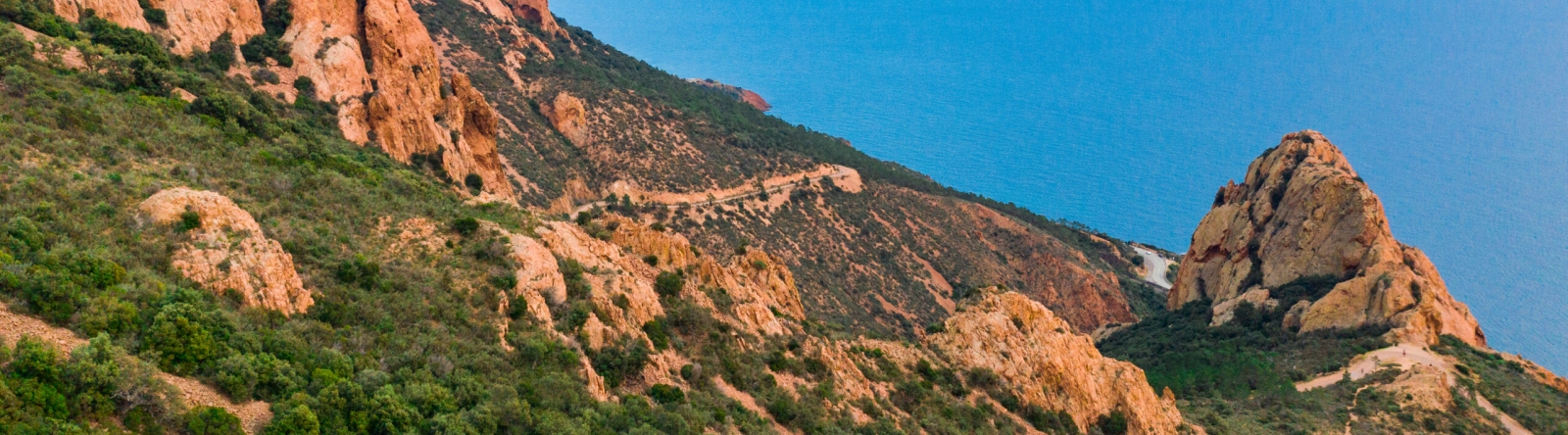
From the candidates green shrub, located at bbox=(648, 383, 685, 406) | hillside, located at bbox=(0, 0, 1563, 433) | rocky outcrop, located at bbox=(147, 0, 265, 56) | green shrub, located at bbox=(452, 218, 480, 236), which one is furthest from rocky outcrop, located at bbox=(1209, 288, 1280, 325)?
rocky outcrop, located at bbox=(147, 0, 265, 56)

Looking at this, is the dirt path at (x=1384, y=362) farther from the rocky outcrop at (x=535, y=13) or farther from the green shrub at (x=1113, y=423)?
the rocky outcrop at (x=535, y=13)

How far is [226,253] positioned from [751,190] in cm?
5992

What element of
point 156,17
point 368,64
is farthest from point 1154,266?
point 156,17

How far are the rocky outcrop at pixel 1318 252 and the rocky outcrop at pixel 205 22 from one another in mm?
59807

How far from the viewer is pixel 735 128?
3674 inches

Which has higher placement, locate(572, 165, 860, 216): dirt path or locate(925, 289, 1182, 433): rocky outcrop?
locate(572, 165, 860, 216): dirt path

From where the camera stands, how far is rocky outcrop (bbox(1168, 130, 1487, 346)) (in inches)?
2216

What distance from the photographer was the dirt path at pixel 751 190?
230ft

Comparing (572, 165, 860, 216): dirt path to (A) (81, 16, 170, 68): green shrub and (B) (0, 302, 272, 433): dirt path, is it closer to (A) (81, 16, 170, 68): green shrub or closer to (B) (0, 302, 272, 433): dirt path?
(A) (81, 16, 170, 68): green shrub

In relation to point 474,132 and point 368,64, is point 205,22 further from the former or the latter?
point 474,132

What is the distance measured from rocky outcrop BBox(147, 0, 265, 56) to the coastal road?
98.3 metres

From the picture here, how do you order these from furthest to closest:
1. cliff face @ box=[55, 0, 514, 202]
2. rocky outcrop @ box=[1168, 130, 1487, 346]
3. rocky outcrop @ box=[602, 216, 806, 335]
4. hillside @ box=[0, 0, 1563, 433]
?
rocky outcrop @ box=[1168, 130, 1487, 346] → cliff face @ box=[55, 0, 514, 202] → rocky outcrop @ box=[602, 216, 806, 335] → hillside @ box=[0, 0, 1563, 433]

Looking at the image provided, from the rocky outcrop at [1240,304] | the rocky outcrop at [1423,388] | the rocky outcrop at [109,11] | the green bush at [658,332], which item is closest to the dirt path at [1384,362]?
the rocky outcrop at [1423,388]

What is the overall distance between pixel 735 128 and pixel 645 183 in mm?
23528
